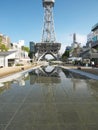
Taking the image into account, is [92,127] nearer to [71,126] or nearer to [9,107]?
[71,126]

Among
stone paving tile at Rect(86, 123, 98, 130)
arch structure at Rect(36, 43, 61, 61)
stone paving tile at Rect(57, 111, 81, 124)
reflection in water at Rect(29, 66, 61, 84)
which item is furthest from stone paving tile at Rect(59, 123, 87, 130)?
arch structure at Rect(36, 43, 61, 61)

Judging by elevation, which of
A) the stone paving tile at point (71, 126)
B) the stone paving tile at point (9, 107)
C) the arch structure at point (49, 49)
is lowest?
the stone paving tile at point (9, 107)

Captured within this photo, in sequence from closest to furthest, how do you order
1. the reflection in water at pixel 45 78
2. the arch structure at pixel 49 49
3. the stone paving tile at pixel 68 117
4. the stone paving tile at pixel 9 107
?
the stone paving tile at pixel 68 117 → the stone paving tile at pixel 9 107 → the reflection in water at pixel 45 78 → the arch structure at pixel 49 49

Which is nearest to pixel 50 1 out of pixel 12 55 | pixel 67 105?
pixel 12 55

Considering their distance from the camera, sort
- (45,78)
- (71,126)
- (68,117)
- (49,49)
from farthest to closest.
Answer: (49,49)
(45,78)
(68,117)
(71,126)

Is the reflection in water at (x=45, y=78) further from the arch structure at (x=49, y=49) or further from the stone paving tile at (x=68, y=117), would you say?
the arch structure at (x=49, y=49)

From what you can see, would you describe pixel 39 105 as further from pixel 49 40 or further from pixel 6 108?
pixel 49 40

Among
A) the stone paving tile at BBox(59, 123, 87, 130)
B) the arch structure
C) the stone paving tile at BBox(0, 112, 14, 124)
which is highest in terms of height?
the arch structure

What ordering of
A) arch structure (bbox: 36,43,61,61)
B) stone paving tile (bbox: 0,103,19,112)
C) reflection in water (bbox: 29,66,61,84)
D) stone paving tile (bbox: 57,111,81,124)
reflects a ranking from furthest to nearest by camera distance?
arch structure (bbox: 36,43,61,61)
reflection in water (bbox: 29,66,61,84)
stone paving tile (bbox: 0,103,19,112)
stone paving tile (bbox: 57,111,81,124)

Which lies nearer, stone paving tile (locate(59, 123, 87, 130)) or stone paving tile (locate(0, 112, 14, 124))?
stone paving tile (locate(59, 123, 87, 130))

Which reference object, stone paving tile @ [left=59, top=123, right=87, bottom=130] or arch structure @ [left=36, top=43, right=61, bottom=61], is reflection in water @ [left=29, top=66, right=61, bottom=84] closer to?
stone paving tile @ [left=59, top=123, right=87, bottom=130]

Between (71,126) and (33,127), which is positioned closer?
(33,127)

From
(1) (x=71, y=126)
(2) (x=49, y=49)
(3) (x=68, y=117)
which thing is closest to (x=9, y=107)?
(3) (x=68, y=117)

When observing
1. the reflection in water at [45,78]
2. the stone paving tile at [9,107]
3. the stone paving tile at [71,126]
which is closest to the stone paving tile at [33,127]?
the stone paving tile at [71,126]
